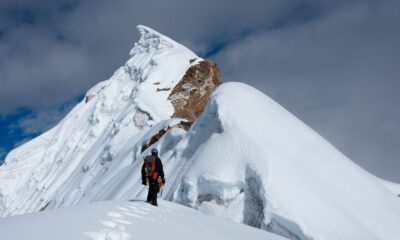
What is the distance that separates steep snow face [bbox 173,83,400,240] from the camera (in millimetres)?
13703

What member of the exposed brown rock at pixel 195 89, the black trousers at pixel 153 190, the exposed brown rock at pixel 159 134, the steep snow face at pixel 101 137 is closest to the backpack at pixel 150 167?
the black trousers at pixel 153 190

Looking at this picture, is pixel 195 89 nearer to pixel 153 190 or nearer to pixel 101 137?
pixel 101 137

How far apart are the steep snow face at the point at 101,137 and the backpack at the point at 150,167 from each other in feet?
35.7

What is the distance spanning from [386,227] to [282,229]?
4124 millimetres

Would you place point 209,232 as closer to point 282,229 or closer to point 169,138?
point 282,229

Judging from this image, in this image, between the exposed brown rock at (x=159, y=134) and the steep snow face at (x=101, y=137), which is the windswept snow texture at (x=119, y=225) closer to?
the steep snow face at (x=101, y=137)

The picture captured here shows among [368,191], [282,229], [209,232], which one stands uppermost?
[368,191]

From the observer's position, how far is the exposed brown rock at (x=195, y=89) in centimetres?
4219

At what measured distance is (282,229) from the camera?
1348 cm

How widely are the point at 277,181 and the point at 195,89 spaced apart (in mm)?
28953

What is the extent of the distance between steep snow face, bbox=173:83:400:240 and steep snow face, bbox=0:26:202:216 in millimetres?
5359

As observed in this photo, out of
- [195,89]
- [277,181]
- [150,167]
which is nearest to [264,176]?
[277,181]

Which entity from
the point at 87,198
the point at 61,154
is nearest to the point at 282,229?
the point at 87,198

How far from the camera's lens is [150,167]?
11477 millimetres
